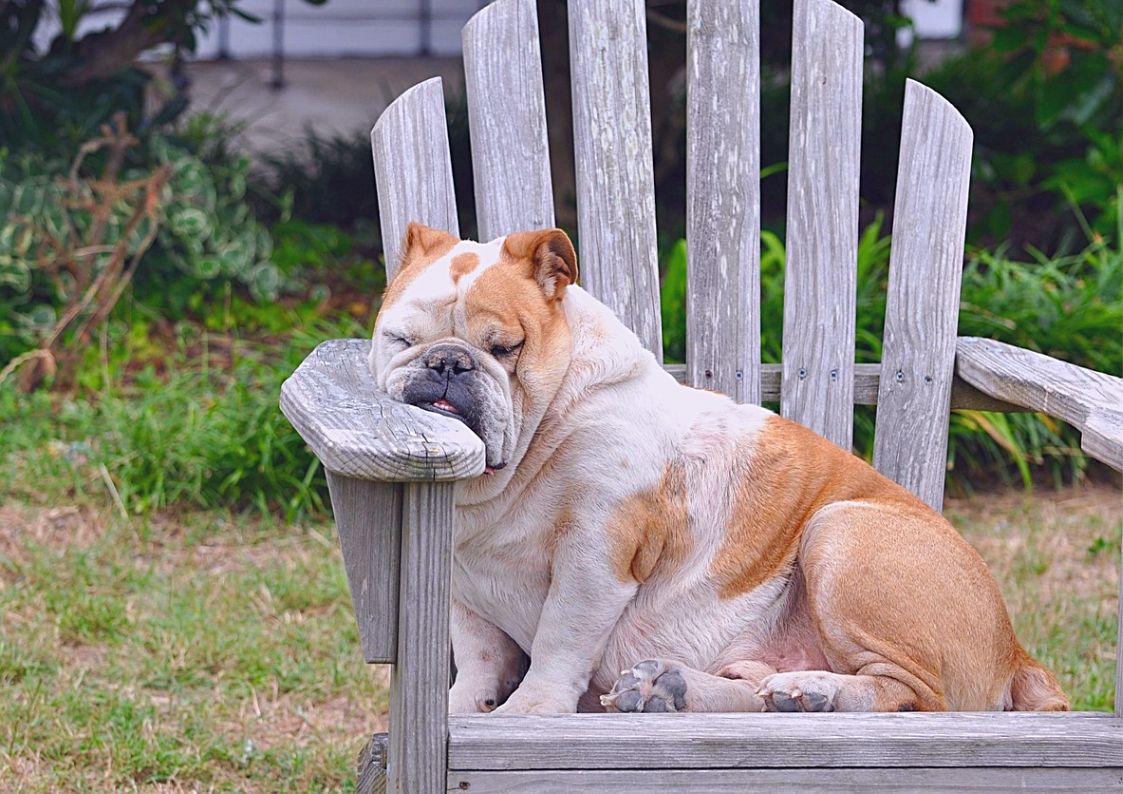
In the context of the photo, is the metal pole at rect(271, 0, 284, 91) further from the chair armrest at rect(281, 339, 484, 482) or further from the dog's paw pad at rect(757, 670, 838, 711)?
→ the dog's paw pad at rect(757, 670, 838, 711)

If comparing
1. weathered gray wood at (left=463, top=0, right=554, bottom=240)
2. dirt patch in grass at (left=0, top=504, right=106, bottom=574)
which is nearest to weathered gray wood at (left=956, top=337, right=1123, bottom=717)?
weathered gray wood at (left=463, top=0, right=554, bottom=240)

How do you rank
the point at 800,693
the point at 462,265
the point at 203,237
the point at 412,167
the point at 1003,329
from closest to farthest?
1. the point at 800,693
2. the point at 462,265
3. the point at 412,167
4. the point at 1003,329
5. the point at 203,237

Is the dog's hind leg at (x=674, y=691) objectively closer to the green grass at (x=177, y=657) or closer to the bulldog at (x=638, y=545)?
the bulldog at (x=638, y=545)

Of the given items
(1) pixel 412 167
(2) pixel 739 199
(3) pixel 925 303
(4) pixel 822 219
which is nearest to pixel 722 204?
(2) pixel 739 199

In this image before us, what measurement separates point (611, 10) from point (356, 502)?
1.38 m

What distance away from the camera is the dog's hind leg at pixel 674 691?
1.80 m

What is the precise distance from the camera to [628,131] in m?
2.66

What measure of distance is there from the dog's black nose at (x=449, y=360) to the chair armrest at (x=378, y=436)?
80 mm


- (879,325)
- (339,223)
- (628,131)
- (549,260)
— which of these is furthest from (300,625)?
(339,223)

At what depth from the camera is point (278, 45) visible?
7785 millimetres

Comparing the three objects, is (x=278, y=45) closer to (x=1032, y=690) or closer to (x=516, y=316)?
(x=516, y=316)

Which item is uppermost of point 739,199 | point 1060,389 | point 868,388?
point 739,199

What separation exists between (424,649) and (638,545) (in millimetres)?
410

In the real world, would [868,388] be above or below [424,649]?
below
